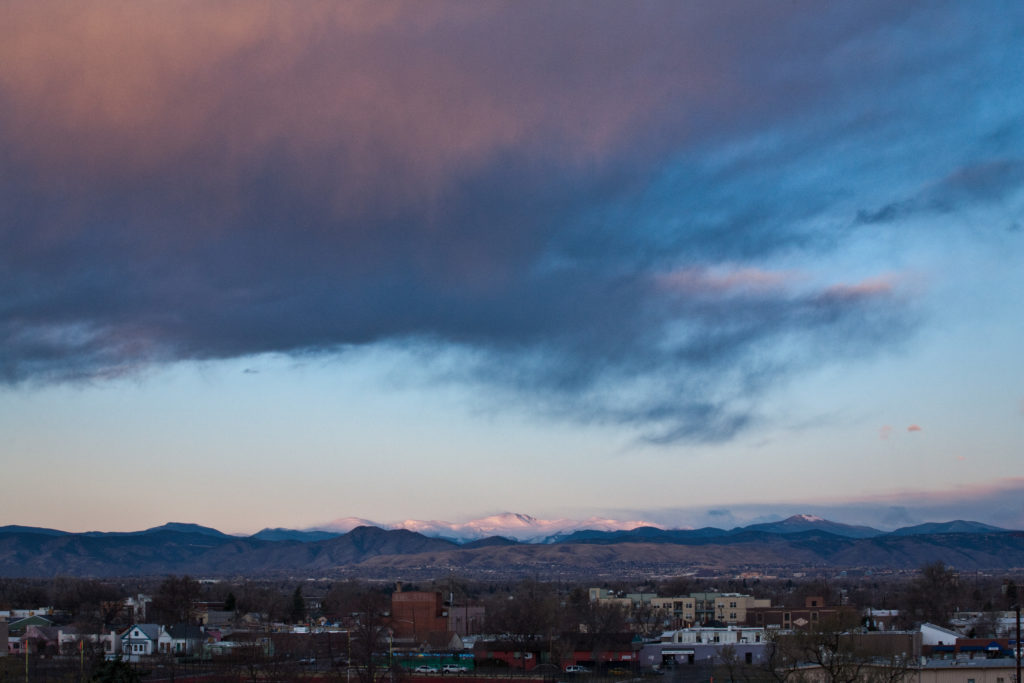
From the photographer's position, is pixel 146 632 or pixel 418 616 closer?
pixel 146 632

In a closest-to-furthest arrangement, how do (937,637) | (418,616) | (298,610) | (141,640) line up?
(937,637), (141,640), (418,616), (298,610)

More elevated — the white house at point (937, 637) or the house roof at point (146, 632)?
the house roof at point (146, 632)

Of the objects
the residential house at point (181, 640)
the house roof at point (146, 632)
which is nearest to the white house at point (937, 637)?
the residential house at point (181, 640)

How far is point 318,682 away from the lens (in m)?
75.4

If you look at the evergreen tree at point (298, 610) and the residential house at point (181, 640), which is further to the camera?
the evergreen tree at point (298, 610)

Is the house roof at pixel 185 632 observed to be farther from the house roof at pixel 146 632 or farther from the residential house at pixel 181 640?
the house roof at pixel 146 632

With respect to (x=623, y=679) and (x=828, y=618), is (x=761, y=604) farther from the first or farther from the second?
(x=828, y=618)

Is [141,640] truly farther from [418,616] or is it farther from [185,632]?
[418,616]

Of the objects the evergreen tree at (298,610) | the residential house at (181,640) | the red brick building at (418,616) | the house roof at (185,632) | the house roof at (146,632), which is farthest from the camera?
the evergreen tree at (298,610)

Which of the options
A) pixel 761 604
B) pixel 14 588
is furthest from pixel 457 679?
pixel 14 588

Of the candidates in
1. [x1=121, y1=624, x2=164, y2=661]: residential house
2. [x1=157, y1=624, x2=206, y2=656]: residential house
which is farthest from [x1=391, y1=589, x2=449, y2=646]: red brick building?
[x1=121, y1=624, x2=164, y2=661]: residential house

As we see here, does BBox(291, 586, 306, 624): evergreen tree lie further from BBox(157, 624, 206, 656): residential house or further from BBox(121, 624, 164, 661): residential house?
BBox(121, 624, 164, 661): residential house

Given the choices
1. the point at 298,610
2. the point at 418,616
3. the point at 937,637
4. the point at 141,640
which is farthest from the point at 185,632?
the point at 937,637

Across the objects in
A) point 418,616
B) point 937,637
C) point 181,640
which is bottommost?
point 937,637
